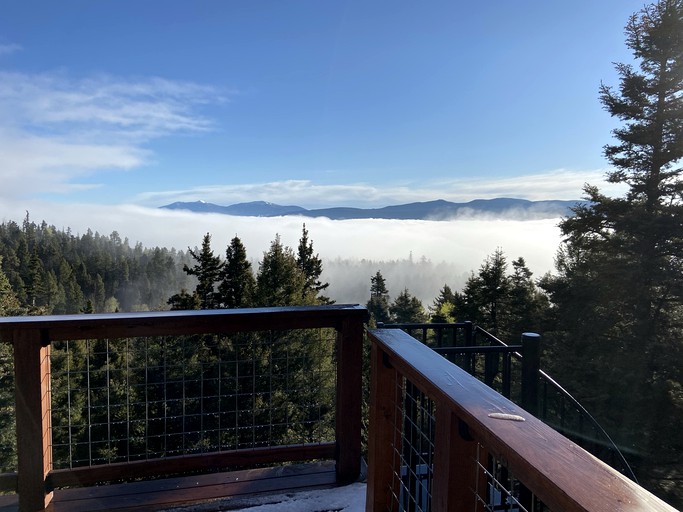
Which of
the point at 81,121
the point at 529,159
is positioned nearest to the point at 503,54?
the point at 529,159

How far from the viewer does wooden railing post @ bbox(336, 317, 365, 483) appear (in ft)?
7.75

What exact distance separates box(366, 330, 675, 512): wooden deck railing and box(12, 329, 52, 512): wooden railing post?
1511mm

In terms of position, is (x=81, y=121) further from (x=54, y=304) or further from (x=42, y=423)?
(x=42, y=423)

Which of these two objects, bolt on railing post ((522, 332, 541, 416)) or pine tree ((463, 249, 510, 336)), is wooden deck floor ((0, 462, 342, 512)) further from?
pine tree ((463, 249, 510, 336))

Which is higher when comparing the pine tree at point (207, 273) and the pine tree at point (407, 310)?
the pine tree at point (207, 273)

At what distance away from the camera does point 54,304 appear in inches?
1773

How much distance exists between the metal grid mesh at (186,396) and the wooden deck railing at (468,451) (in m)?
0.95

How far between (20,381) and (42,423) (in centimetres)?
22

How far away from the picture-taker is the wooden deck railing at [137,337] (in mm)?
2020

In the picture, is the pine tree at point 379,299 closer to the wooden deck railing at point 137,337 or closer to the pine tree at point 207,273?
the pine tree at point 207,273

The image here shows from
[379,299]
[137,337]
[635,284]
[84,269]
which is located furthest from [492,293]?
[84,269]

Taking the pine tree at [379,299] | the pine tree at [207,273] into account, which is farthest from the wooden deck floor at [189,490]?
the pine tree at [379,299]

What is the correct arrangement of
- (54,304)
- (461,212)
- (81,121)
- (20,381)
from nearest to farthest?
(20,381) < (81,121) < (54,304) < (461,212)

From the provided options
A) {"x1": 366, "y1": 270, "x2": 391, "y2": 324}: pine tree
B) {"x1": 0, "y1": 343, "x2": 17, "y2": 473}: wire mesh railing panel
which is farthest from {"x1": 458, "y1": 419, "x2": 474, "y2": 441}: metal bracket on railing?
{"x1": 366, "y1": 270, "x2": 391, "y2": 324}: pine tree
